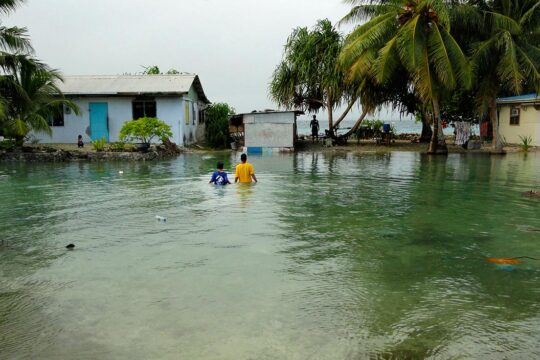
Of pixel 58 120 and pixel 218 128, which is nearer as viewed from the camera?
pixel 58 120

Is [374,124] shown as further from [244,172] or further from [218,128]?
[244,172]

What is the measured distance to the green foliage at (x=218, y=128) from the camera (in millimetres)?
31109

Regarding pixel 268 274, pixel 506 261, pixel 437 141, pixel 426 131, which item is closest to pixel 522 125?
pixel 426 131

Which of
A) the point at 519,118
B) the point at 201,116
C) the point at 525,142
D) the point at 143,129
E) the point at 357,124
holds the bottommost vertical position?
the point at 525,142

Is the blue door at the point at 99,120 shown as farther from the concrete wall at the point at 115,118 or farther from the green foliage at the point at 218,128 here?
the green foliage at the point at 218,128

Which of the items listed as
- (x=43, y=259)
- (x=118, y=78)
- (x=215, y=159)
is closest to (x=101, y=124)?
(x=118, y=78)

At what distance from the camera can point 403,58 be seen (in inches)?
922

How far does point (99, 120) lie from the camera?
29.0m

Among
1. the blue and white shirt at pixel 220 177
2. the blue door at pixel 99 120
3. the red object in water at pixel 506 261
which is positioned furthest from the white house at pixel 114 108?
the red object in water at pixel 506 261

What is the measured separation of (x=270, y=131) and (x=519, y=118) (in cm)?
1548

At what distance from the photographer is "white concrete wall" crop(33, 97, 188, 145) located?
1126 inches

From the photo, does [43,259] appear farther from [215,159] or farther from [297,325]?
[215,159]

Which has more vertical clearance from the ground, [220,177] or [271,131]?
[271,131]

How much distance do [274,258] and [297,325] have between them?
8.03 feet
